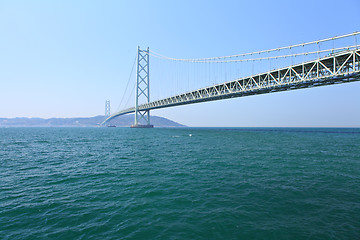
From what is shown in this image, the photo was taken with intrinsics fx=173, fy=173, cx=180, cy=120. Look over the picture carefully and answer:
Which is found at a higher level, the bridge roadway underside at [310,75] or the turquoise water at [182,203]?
the bridge roadway underside at [310,75]

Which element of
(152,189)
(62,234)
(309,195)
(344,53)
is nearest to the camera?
(62,234)

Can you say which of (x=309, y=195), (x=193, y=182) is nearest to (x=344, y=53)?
(x=309, y=195)

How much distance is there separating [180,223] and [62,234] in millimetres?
3108

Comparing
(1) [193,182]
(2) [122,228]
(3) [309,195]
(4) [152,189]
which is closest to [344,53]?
(3) [309,195]

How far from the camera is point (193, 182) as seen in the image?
8344 mm

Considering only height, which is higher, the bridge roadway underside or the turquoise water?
the bridge roadway underside

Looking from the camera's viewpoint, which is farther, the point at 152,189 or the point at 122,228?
the point at 152,189

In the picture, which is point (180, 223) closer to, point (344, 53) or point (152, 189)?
point (152, 189)

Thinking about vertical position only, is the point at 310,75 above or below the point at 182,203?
above

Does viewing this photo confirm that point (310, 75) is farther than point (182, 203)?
Yes

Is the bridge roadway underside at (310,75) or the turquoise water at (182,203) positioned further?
the bridge roadway underside at (310,75)

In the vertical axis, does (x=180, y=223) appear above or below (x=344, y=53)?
below

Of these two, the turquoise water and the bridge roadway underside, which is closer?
the turquoise water

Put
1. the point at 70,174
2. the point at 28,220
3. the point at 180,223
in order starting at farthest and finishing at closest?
the point at 70,174, the point at 28,220, the point at 180,223
